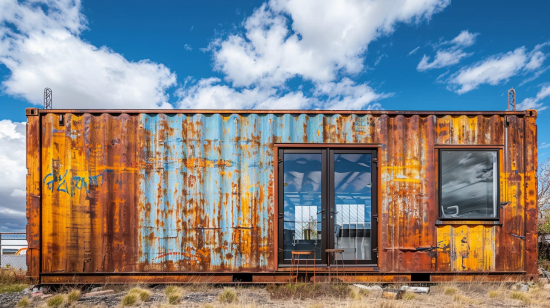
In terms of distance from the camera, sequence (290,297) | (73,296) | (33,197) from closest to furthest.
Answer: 1. (73,296)
2. (290,297)
3. (33,197)

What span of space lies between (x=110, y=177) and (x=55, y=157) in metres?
1.01

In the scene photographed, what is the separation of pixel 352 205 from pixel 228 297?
2526 millimetres

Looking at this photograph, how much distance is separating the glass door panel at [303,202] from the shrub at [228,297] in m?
1.07

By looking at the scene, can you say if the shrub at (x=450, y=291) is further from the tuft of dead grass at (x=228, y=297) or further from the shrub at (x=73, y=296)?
the shrub at (x=73, y=296)

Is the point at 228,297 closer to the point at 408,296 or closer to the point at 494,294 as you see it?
the point at 408,296

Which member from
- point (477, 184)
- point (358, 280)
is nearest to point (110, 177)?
point (358, 280)

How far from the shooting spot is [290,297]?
480cm

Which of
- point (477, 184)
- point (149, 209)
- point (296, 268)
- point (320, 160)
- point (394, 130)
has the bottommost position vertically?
point (296, 268)

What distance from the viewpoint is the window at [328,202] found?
5348 millimetres

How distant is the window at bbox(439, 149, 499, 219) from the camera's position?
533cm

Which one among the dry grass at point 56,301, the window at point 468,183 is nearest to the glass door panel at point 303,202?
the window at point 468,183

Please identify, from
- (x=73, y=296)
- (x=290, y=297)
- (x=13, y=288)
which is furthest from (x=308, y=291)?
(x=13, y=288)

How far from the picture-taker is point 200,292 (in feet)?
16.5

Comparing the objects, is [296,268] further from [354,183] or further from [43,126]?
[43,126]
